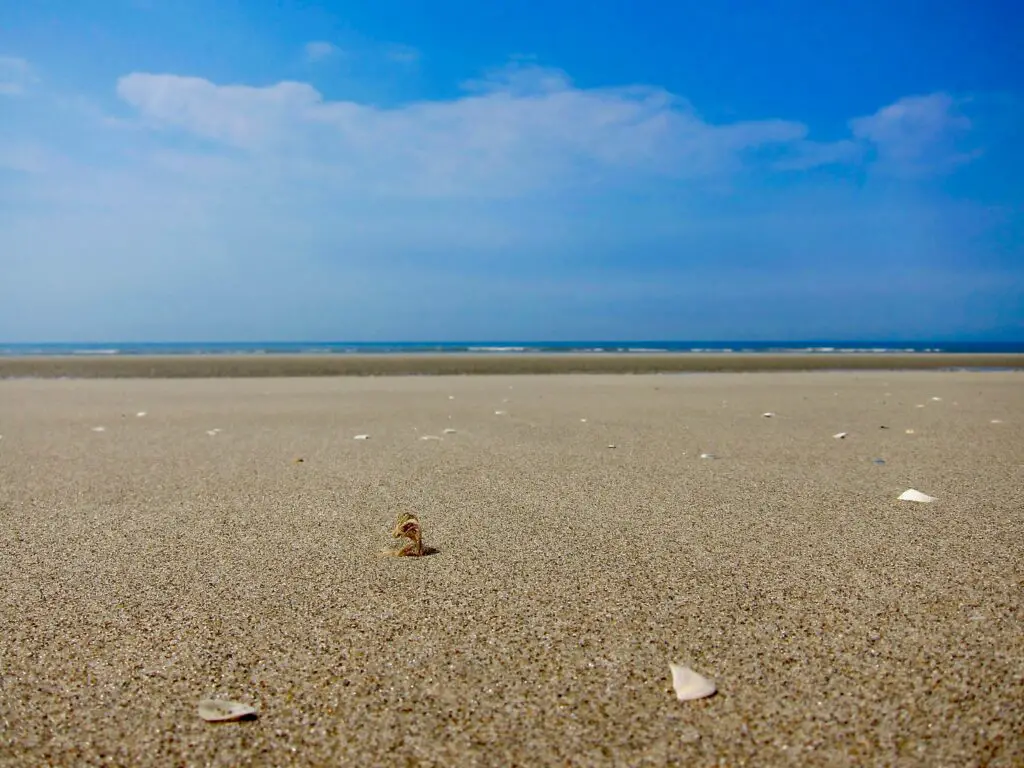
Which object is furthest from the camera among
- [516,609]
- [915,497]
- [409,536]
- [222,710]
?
[915,497]

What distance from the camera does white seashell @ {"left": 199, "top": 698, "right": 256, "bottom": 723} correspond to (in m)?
1.60

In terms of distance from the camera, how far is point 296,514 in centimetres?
347

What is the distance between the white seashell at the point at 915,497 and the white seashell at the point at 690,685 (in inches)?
94.2

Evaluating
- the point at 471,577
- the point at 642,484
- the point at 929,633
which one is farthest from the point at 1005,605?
the point at 642,484

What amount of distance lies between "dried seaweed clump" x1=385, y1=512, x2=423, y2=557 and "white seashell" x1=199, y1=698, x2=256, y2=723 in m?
1.13

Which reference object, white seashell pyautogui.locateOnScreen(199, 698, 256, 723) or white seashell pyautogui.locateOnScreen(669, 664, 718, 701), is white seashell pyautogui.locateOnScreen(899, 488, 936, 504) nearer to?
white seashell pyautogui.locateOnScreen(669, 664, 718, 701)

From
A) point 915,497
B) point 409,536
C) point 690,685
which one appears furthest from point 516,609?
point 915,497

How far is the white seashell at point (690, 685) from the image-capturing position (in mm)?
1674

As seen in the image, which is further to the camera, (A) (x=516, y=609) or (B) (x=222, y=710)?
(A) (x=516, y=609)

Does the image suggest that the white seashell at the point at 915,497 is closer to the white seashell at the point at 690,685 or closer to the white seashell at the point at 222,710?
the white seashell at the point at 690,685

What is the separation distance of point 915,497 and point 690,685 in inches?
98.4

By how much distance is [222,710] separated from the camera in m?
1.63

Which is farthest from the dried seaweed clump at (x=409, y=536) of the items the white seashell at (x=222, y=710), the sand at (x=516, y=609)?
the white seashell at (x=222, y=710)

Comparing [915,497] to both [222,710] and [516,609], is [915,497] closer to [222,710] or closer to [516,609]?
[516,609]
